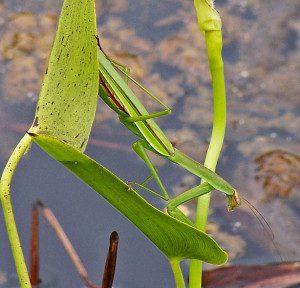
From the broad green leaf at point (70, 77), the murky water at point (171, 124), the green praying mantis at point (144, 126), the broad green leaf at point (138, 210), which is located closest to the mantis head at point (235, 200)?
the green praying mantis at point (144, 126)

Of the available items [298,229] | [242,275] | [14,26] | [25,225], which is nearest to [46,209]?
[25,225]

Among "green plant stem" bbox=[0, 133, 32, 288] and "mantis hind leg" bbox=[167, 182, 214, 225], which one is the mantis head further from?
"green plant stem" bbox=[0, 133, 32, 288]

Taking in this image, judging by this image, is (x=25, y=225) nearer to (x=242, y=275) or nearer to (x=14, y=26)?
(x=242, y=275)

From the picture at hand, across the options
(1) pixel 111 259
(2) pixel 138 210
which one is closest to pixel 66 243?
(1) pixel 111 259

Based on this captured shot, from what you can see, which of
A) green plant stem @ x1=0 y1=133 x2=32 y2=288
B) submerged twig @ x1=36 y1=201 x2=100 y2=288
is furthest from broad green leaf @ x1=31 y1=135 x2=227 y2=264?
submerged twig @ x1=36 y1=201 x2=100 y2=288

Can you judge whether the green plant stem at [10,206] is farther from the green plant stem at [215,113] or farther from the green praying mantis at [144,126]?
the green plant stem at [215,113]

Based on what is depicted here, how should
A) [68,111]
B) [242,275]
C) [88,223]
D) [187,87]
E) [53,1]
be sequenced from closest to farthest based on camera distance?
[68,111] < [242,275] < [88,223] < [187,87] < [53,1]

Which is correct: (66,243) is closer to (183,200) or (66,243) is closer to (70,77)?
(183,200)
